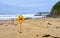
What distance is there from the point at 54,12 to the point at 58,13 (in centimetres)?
199

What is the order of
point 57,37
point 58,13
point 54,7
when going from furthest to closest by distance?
point 54,7, point 58,13, point 57,37

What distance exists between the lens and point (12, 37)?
25.8 ft

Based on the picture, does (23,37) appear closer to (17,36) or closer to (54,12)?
(17,36)

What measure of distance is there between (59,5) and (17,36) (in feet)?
93.7

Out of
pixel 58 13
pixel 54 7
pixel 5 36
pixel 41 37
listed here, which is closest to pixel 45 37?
pixel 41 37

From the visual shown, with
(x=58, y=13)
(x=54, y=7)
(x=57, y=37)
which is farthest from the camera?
(x=54, y=7)

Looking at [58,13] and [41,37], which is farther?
[58,13]

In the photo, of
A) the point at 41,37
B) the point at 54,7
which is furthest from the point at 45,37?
the point at 54,7

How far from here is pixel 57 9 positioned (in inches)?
1410

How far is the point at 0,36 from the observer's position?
8055 millimetres

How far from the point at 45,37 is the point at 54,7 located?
29.8 metres

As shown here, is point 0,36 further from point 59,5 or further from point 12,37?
point 59,5

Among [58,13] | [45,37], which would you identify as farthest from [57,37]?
[58,13]

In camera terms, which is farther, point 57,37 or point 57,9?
point 57,9
